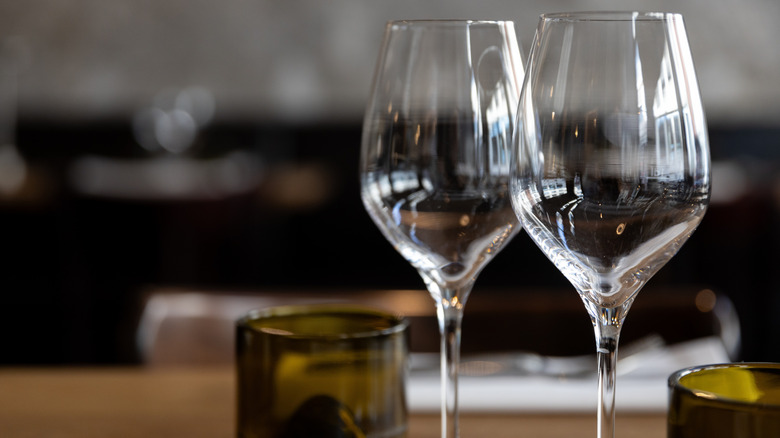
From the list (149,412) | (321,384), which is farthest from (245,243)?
(321,384)

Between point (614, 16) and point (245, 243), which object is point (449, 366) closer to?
point (614, 16)

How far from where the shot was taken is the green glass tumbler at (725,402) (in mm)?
350

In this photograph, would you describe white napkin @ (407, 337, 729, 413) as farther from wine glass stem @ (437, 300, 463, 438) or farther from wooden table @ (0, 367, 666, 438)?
wine glass stem @ (437, 300, 463, 438)

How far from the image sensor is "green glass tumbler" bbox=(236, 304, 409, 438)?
1.51ft

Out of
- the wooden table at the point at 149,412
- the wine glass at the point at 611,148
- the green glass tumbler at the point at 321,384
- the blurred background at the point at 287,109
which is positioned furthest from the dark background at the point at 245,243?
the wine glass at the point at 611,148

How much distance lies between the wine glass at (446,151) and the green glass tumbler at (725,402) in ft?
0.36

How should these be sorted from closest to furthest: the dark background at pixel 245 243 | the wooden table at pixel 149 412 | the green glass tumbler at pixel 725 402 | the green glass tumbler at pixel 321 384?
1. the green glass tumbler at pixel 725 402
2. the green glass tumbler at pixel 321 384
3. the wooden table at pixel 149 412
4. the dark background at pixel 245 243

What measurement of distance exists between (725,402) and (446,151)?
17cm

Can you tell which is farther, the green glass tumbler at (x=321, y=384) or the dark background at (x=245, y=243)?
the dark background at (x=245, y=243)

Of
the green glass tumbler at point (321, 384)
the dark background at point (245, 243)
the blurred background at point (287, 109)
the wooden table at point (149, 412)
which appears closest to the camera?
the green glass tumbler at point (321, 384)

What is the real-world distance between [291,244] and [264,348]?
3.31m

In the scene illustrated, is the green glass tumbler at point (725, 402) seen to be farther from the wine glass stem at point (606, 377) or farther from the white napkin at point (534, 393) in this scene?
the white napkin at point (534, 393)

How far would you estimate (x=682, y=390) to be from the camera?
37 cm

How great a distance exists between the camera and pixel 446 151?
452 millimetres
